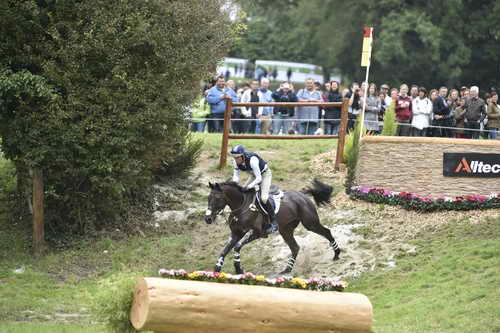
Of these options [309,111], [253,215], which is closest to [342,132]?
[309,111]

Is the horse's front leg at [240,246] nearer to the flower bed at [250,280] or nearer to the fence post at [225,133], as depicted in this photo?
the flower bed at [250,280]

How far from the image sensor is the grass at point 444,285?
1440 cm

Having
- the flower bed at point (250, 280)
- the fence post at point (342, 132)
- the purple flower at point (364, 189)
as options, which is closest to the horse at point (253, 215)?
the purple flower at point (364, 189)

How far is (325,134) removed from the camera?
1086 inches

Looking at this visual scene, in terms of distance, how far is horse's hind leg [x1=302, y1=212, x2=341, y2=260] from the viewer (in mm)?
19141

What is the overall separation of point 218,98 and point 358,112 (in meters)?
4.13

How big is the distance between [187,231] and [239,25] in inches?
221

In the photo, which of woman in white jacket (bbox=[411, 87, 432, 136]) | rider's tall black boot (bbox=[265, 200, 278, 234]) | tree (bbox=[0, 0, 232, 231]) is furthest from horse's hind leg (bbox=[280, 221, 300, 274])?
woman in white jacket (bbox=[411, 87, 432, 136])

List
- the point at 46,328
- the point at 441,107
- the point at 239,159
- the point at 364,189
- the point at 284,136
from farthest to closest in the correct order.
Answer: the point at 441,107 < the point at 284,136 < the point at 364,189 < the point at 239,159 < the point at 46,328

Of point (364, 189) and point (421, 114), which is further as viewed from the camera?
point (421, 114)

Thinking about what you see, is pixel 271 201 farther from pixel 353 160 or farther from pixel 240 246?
pixel 353 160

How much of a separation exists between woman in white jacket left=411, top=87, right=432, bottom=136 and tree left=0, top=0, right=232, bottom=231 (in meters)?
7.80

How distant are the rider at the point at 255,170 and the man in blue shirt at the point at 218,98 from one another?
8.99 meters

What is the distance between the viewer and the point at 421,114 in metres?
26.4
